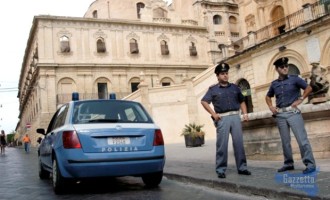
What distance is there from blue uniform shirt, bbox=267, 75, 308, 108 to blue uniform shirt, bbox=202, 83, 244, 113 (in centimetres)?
66

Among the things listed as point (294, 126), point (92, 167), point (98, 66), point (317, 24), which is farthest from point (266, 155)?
point (98, 66)

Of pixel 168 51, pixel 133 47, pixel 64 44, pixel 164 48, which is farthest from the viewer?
pixel 168 51

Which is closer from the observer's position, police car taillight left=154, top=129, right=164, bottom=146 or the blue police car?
the blue police car

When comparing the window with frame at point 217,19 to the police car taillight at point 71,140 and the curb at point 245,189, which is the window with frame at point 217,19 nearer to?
the curb at point 245,189

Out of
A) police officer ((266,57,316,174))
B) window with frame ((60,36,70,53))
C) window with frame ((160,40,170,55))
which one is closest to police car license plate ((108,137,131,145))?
police officer ((266,57,316,174))

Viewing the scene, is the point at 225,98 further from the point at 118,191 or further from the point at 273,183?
the point at 118,191

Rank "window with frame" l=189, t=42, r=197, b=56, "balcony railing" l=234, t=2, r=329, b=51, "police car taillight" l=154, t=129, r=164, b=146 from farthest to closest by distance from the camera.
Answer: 1. "window with frame" l=189, t=42, r=197, b=56
2. "balcony railing" l=234, t=2, r=329, b=51
3. "police car taillight" l=154, t=129, r=164, b=146

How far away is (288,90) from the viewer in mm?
6012

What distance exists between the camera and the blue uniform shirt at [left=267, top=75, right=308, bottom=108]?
19.7 feet

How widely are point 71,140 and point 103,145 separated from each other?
496 mm

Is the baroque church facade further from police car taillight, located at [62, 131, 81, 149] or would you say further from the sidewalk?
police car taillight, located at [62, 131, 81, 149]

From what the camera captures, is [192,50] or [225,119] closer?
[225,119]

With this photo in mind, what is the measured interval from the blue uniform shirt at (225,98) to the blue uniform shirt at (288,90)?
66cm

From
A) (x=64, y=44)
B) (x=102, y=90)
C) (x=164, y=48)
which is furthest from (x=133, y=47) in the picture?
(x=64, y=44)
